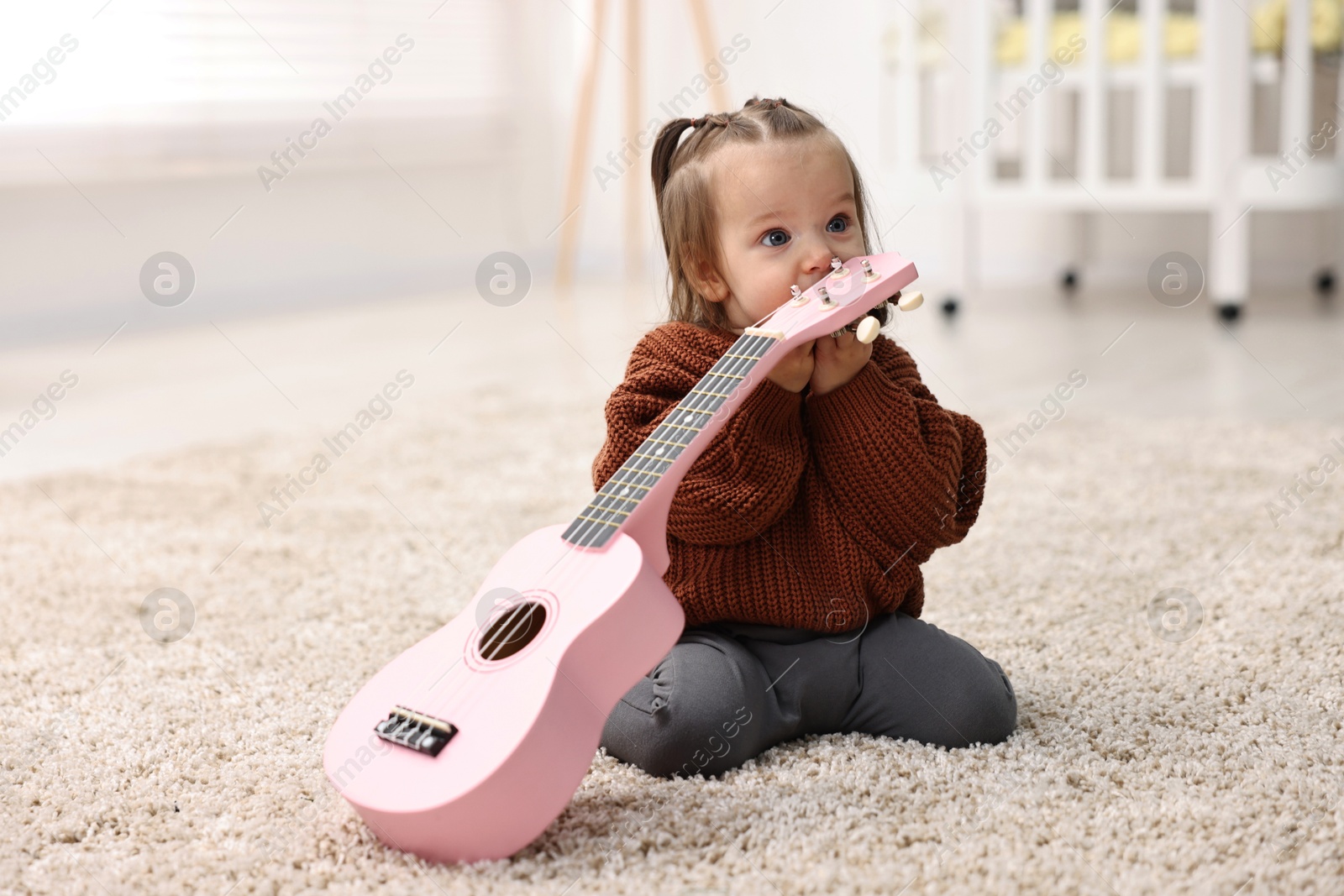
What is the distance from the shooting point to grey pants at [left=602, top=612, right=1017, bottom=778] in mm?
872

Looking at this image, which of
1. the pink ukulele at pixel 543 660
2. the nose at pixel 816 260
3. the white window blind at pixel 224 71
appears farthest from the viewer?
the white window blind at pixel 224 71

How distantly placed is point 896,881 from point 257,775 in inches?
17.8

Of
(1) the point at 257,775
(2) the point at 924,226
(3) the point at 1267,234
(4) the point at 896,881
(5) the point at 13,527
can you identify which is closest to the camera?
(4) the point at 896,881

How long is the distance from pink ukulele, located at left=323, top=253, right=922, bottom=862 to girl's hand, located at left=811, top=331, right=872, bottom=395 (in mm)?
41

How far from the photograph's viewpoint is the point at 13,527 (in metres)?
1.55

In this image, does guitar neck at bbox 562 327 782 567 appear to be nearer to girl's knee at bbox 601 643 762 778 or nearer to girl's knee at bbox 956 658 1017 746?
girl's knee at bbox 601 643 762 778

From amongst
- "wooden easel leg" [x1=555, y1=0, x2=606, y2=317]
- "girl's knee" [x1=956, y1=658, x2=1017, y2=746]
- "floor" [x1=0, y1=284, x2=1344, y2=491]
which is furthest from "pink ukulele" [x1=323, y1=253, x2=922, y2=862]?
"wooden easel leg" [x1=555, y1=0, x2=606, y2=317]

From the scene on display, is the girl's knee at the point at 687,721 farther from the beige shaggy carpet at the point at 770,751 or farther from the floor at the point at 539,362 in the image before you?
the floor at the point at 539,362

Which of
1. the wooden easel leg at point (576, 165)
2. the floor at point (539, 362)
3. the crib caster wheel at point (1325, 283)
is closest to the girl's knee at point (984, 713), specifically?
the floor at point (539, 362)

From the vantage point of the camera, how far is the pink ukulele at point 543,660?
2.38 feet

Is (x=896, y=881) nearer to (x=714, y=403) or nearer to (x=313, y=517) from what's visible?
(x=714, y=403)

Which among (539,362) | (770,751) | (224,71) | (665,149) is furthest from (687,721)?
(224,71)

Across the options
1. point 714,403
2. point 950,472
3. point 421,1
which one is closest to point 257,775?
point 714,403

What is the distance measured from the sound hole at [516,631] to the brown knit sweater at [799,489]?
0.14 meters
